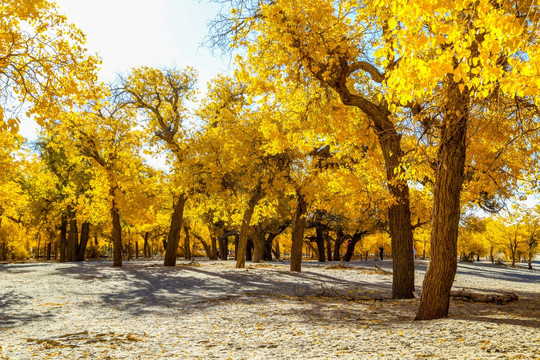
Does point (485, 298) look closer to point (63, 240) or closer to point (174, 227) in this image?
point (174, 227)

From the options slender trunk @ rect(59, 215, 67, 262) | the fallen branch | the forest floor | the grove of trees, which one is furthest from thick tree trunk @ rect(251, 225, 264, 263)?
the fallen branch

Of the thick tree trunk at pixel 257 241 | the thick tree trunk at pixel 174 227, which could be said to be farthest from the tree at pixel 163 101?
the thick tree trunk at pixel 257 241

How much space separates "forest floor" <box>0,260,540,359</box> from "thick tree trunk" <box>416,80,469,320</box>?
42cm

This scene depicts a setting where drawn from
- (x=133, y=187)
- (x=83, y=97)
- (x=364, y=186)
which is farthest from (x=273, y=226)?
(x=83, y=97)

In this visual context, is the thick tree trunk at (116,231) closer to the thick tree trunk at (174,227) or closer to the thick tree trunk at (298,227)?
the thick tree trunk at (174,227)

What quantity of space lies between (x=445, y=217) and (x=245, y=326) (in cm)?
376

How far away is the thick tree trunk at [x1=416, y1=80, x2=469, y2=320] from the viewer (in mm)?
6285

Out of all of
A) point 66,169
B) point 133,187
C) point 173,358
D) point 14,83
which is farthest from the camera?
point 66,169

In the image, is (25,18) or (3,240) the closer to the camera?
(25,18)

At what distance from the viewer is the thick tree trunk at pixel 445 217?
629 centimetres

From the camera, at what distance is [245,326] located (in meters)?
6.71

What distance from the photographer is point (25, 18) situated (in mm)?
8242

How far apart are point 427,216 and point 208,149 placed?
9.62 meters

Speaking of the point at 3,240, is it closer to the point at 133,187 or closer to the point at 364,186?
the point at 133,187
